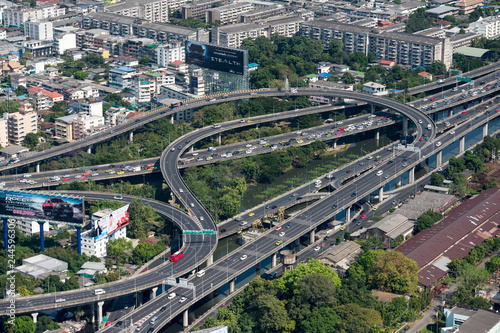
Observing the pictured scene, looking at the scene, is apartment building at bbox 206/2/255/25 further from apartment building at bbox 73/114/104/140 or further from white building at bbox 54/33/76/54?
apartment building at bbox 73/114/104/140

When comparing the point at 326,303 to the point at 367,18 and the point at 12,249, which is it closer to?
the point at 12,249

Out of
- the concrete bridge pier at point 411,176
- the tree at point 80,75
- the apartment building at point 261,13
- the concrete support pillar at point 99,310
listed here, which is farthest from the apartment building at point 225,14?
the concrete support pillar at point 99,310

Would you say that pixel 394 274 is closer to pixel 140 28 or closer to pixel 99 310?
pixel 99 310

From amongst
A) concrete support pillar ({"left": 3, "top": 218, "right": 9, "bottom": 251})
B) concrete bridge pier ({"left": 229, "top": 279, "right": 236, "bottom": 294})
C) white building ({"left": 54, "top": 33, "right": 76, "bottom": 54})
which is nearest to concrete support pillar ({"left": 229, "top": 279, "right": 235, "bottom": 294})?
concrete bridge pier ({"left": 229, "top": 279, "right": 236, "bottom": 294})

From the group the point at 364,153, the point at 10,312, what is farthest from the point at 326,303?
the point at 364,153

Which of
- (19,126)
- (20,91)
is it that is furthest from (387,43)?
(19,126)
